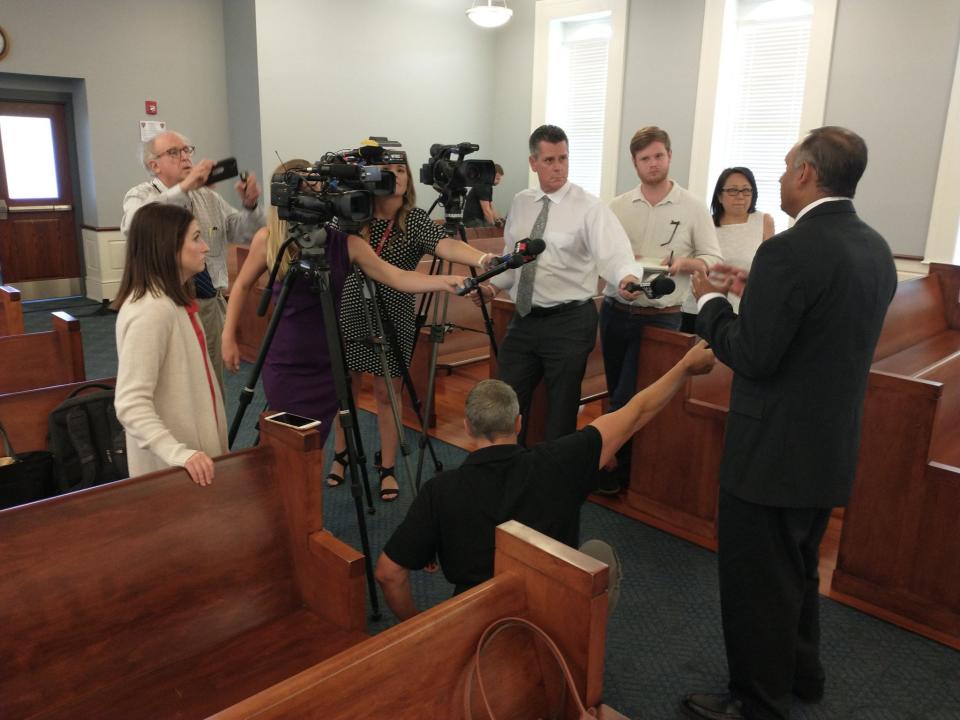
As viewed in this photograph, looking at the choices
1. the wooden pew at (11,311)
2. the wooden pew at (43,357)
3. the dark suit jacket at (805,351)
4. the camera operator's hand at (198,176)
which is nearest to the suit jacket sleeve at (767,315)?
the dark suit jacket at (805,351)

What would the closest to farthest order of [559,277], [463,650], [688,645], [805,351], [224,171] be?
1. [463,650]
2. [805,351]
3. [688,645]
4. [224,171]
5. [559,277]

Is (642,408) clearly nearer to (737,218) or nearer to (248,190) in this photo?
(248,190)

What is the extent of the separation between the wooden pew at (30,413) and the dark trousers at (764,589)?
1870 mm

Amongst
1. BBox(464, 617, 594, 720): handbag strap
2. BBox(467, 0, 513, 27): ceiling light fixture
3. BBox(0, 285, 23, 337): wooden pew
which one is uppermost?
BBox(467, 0, 513, 27): ceiling light fixture

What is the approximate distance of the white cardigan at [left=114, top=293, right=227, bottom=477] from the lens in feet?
5.42

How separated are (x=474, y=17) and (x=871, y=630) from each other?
612 cm

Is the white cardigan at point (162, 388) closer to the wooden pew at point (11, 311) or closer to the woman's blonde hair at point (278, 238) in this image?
the woman's blonde hair at point (278, 238)

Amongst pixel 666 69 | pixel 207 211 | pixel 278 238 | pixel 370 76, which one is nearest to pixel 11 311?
pixel 207 211

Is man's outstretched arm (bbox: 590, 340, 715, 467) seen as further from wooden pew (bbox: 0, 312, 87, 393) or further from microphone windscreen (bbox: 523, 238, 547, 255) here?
wooden pew (bbox: 0, 312, 87, 393)

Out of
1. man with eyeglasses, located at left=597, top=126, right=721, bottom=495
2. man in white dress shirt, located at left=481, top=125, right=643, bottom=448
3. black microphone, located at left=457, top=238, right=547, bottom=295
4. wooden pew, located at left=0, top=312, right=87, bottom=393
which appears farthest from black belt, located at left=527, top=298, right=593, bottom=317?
wooden pew, located at left=0, top=312, right=87, bottom=393

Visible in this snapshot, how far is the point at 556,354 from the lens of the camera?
278 centimetres

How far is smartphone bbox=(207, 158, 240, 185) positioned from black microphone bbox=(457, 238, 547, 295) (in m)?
0.84

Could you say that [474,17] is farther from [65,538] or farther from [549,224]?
[65,538]

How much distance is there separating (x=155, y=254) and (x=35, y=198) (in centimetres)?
632
